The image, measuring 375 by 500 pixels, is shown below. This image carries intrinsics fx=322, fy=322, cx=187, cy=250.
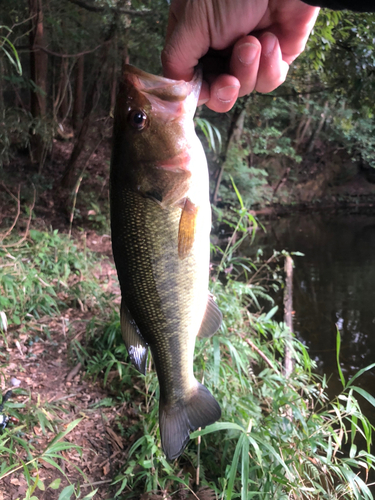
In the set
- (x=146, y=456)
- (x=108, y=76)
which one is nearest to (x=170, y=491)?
(x=146, y=456)

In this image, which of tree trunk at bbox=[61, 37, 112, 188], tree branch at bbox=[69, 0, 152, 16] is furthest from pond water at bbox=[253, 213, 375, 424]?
tree branch at bbox=[69, 0, 152, 16]

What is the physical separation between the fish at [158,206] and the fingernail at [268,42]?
Result: 1.51 ft

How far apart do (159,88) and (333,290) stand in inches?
315

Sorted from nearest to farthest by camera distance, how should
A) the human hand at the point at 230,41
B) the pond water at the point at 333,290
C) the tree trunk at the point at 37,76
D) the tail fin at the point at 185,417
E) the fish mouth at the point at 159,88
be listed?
1. the fish mouth at the point at 159,88
2. the human hand at the point at 230,41
3. the tail fin at the point at 185,417
4. the pond water at the point at 333,290
5. the tree trunk at the point at 37,76

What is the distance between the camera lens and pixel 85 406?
2811 mm

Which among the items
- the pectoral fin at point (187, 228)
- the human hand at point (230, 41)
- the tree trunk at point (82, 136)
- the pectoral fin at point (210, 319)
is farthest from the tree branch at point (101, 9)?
the pectoral fin at point (210, 319)

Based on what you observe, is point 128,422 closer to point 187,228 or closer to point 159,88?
point 187,228

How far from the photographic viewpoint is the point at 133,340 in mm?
1506

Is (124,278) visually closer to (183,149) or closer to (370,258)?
(183,149)

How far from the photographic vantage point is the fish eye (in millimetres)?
1284

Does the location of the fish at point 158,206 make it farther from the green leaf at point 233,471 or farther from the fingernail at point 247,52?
the green leaf at point 233,471

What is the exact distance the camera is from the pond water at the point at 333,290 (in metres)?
5.53

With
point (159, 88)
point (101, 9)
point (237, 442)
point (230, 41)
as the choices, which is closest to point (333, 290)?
point (237, 442)

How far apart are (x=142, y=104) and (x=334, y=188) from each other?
22.0 metres
